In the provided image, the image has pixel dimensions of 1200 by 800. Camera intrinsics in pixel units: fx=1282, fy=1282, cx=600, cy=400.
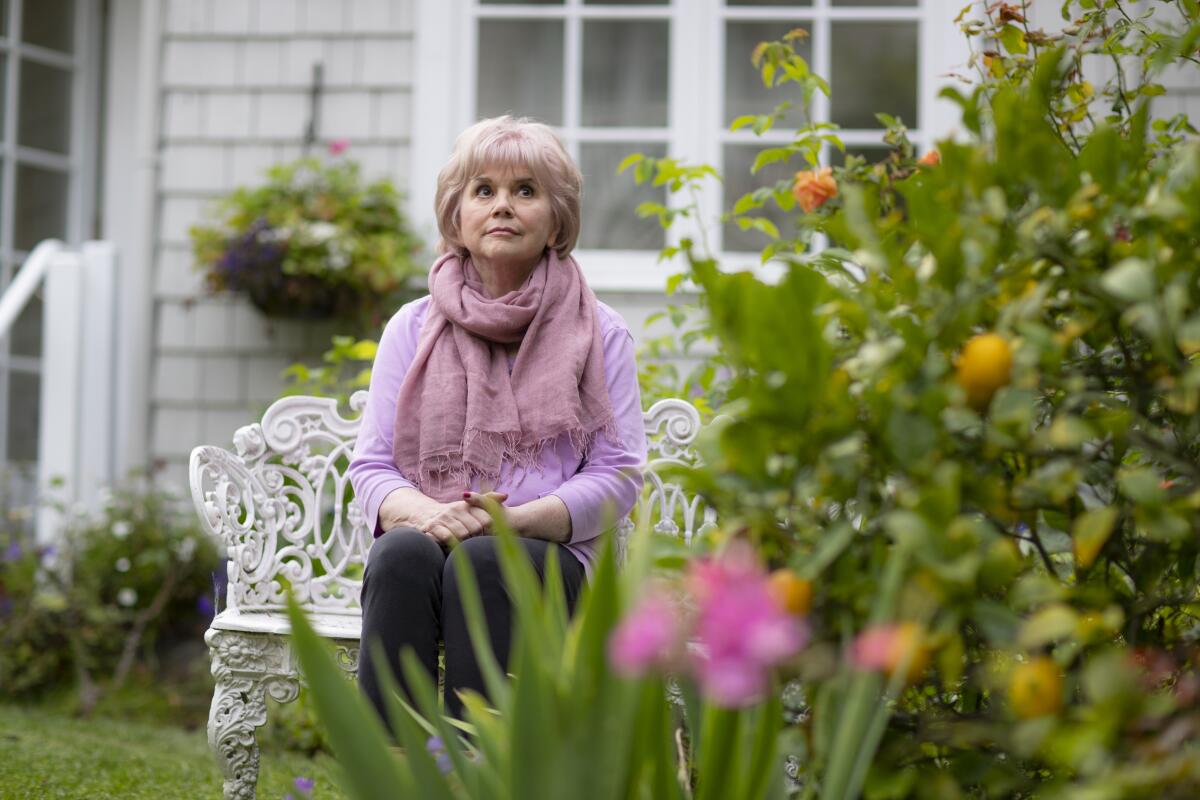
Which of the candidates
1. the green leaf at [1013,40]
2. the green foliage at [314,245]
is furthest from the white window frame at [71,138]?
the green leaf at [1013,40]

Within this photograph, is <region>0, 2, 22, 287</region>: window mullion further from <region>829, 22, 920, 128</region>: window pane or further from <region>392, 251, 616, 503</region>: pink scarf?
<region>392, 251, 616, 503</region>: pink scarf

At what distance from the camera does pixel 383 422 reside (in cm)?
252

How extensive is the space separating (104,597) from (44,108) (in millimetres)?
2337

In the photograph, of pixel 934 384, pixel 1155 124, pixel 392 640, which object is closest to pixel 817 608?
pixel 934 384

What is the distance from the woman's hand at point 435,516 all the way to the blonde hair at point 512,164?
623 mm

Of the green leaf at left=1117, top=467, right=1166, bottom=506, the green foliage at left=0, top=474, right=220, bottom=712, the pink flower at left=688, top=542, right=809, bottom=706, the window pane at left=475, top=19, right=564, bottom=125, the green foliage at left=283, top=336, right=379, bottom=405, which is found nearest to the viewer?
the pink flower at left=688, top=542, right=809, bottom=706

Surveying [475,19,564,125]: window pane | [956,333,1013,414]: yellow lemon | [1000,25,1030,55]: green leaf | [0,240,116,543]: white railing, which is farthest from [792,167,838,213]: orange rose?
[0,240,116,543]: white railing

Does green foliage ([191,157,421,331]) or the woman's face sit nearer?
the woman's face

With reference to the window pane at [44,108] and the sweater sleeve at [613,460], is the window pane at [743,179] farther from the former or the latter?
the window pane at [44,108]

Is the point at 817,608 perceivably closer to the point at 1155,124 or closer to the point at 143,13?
the point at 1155,124

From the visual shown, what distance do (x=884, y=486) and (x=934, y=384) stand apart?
0.44 ft

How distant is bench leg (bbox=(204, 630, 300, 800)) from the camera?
7.97 feet

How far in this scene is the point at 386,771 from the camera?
1.16 meters

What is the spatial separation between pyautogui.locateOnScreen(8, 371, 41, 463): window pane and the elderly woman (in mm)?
3228
